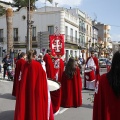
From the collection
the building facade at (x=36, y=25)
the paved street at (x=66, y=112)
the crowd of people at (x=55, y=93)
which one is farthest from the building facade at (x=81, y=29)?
the paved street at (x=66, y=112)

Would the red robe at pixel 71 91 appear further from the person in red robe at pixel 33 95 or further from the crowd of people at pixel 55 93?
the person in red robe at pixel 33 95

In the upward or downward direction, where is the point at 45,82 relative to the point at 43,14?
downward

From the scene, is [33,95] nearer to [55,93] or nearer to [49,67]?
[55,93]

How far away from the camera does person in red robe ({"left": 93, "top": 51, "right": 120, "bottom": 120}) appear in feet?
11.1

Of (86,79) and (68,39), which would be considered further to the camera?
(68,39)

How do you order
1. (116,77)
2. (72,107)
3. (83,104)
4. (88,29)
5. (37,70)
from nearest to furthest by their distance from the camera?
(116,77)
(37,70)
(72,107)
(83,104)
(88,29)

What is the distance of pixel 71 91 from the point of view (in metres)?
9.16

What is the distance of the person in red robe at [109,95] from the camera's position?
11.1 ft

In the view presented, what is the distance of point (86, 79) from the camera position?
504 inches

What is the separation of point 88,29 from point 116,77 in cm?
6925

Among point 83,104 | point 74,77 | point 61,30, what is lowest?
point 83,104

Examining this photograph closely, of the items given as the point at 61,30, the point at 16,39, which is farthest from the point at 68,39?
the point at 16,39

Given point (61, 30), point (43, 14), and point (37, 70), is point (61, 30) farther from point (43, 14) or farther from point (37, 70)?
point (37, 70)

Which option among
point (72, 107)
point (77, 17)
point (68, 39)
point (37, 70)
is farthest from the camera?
point (77, 17)
